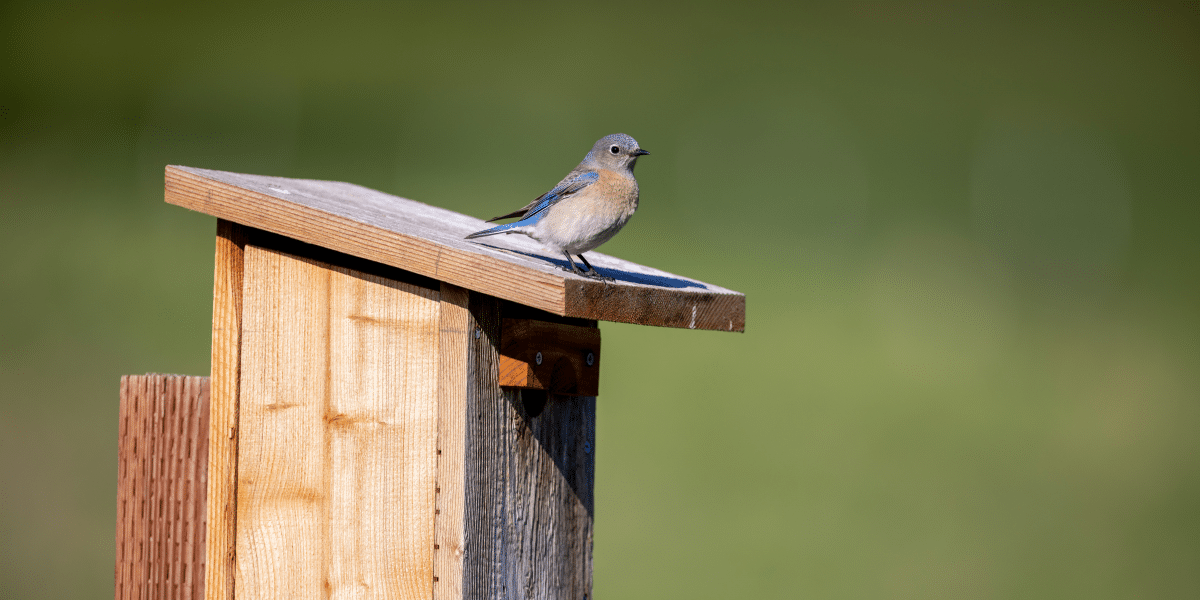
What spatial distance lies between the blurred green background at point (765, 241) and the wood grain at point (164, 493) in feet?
10.4

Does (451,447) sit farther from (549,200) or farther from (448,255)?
(549,200)

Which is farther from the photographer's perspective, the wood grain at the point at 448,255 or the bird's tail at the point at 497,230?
the bird's tail at the point at 497,230

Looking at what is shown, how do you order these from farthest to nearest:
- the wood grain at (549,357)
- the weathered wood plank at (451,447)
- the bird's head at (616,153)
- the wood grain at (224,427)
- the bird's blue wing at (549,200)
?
the bird's head at (616,153), the bird's blue wing at (549,200), the wood grain at (224,427), the wood grain at (549,357), the weathered wood plank at (451,447)

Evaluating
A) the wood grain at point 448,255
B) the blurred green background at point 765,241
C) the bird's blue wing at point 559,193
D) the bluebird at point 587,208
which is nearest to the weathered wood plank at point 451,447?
the wood grain at point 448,255

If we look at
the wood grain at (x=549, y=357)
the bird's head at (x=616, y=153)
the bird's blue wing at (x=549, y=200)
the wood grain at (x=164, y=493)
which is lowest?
the wood grain at (x=164, y=493)

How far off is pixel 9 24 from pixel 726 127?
527 centimetres

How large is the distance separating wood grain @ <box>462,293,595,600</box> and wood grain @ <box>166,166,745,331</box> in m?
0.14

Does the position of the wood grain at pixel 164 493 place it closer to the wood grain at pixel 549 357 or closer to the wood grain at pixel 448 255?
the wood grain at pixel 448 255

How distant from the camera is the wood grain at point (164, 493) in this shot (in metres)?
2.71

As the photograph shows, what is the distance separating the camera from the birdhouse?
2289mm

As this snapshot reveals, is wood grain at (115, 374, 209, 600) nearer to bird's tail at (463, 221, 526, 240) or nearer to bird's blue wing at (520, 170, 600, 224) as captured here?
bird's tail at (463, 221, 526, 240)

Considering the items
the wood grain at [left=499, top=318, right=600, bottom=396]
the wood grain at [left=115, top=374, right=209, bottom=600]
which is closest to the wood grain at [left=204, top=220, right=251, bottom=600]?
the wood grain at [left=115, top=374, right=209, bottom=600]

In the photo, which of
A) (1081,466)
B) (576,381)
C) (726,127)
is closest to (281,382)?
(576,381)

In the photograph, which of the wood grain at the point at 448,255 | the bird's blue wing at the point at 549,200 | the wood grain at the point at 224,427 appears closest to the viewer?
the wood grain at the point at 448,255
